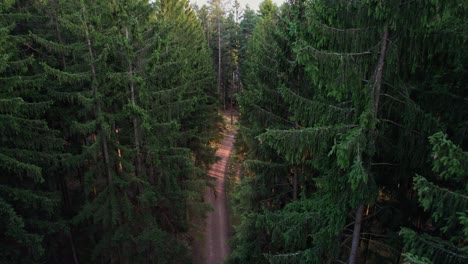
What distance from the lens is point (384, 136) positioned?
24.0 feet

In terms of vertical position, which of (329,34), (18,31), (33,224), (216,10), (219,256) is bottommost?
(219,256)

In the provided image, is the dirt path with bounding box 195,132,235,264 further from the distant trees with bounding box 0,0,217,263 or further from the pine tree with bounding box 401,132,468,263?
the pine tree with bounding box 401,132,468,263

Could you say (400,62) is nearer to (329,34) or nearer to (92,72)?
(329,34)

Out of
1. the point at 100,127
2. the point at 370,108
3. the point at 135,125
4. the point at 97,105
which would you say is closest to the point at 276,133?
the point at 370,108

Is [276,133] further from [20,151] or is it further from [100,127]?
[20,151]

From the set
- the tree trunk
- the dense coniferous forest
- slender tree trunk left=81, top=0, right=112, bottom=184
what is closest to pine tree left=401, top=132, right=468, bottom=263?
the dense coniferous forest

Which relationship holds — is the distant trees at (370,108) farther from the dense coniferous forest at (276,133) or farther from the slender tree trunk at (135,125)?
the slender tree trunk at (135,125)

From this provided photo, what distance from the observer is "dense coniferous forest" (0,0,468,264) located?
5984 mm

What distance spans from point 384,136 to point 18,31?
19.6 metres

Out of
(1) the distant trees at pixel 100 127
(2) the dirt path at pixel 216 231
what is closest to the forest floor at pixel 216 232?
(2) the dirt path at pixel 216 231


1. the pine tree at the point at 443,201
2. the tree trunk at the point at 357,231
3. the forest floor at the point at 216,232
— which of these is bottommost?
the forest floor at the point at 216,232

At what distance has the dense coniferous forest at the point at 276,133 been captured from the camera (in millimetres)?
5984

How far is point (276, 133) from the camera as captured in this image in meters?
6.73

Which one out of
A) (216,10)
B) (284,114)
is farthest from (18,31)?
(216,10)
